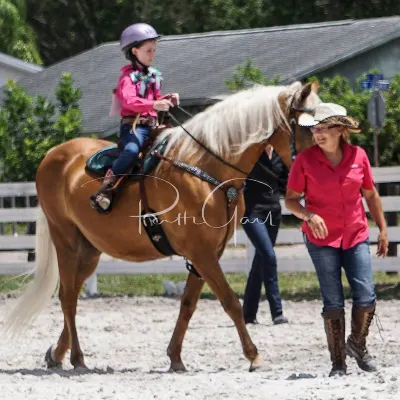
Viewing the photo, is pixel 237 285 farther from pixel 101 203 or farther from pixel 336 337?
→ pixel 336 337

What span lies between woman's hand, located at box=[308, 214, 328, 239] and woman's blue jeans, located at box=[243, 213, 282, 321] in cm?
377

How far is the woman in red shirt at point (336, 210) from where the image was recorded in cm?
707

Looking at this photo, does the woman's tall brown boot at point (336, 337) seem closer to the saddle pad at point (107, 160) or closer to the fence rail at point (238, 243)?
the saddle pad at point (107, 160)

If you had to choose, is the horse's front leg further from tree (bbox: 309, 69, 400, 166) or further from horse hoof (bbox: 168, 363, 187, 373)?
tree (bbox: 309, 69, 400, 166)

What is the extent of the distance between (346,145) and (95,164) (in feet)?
7.97

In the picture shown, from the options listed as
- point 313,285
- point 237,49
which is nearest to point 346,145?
point 313,285

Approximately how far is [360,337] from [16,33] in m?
37.3

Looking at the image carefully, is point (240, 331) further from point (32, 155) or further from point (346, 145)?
point (32, 155)

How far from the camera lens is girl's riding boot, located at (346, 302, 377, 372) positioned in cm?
727

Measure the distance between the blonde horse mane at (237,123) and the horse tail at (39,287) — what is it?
5.51 feet

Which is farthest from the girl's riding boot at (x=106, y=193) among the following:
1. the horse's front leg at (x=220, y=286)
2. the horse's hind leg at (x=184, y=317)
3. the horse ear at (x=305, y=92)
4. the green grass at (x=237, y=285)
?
the green grass at (x=237, y=285)

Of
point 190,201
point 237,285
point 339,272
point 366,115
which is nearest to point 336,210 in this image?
point 339,272

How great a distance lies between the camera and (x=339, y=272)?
7.18 meters

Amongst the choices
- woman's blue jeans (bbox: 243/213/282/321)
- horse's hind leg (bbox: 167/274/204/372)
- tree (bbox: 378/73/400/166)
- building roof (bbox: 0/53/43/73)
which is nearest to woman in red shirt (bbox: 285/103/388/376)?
horse's hind leg (bbox: 167/274/204/372)
